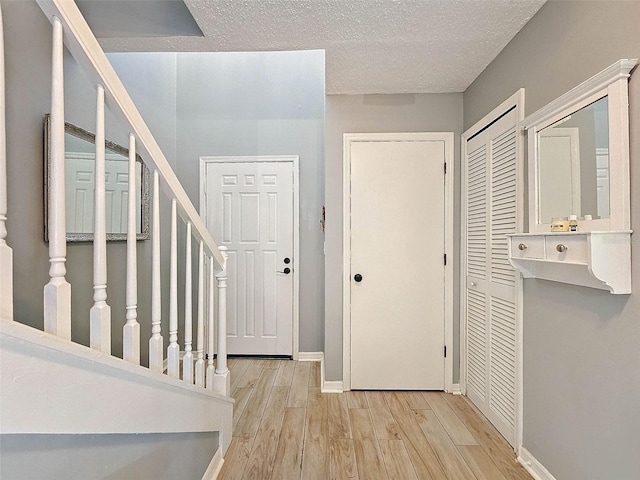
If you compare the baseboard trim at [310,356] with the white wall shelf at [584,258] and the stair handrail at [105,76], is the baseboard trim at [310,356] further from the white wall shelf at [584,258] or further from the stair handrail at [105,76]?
the stair handrail at [105,76]

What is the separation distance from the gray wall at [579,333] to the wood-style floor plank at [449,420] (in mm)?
362

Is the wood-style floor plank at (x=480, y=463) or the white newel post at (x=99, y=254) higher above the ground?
the white newel post at (x=99, y=254)

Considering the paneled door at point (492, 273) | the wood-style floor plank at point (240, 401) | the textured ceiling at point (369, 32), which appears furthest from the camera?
the wood-style floor plank at point (240, 401)

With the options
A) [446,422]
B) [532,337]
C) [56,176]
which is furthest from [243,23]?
[446,422]

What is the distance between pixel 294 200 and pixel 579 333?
264 cm

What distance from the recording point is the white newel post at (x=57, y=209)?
2.55 feet

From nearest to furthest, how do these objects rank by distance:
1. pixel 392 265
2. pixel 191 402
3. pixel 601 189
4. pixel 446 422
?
1. pixel 601 189
2. pixel 191 402
3. pixel 446 422
4. pixel 392 265

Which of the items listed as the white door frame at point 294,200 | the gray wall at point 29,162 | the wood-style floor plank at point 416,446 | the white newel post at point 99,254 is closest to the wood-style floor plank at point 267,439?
the wood-style floor plank at point 416,446

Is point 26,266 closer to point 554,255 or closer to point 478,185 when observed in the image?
point 554,255

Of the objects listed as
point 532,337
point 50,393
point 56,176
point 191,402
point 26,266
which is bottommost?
point 191,402

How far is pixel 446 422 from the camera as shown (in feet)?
7.85

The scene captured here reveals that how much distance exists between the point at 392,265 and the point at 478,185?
851mm

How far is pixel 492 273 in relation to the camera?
7.68 feet

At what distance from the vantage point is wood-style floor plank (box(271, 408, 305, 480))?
188cm
